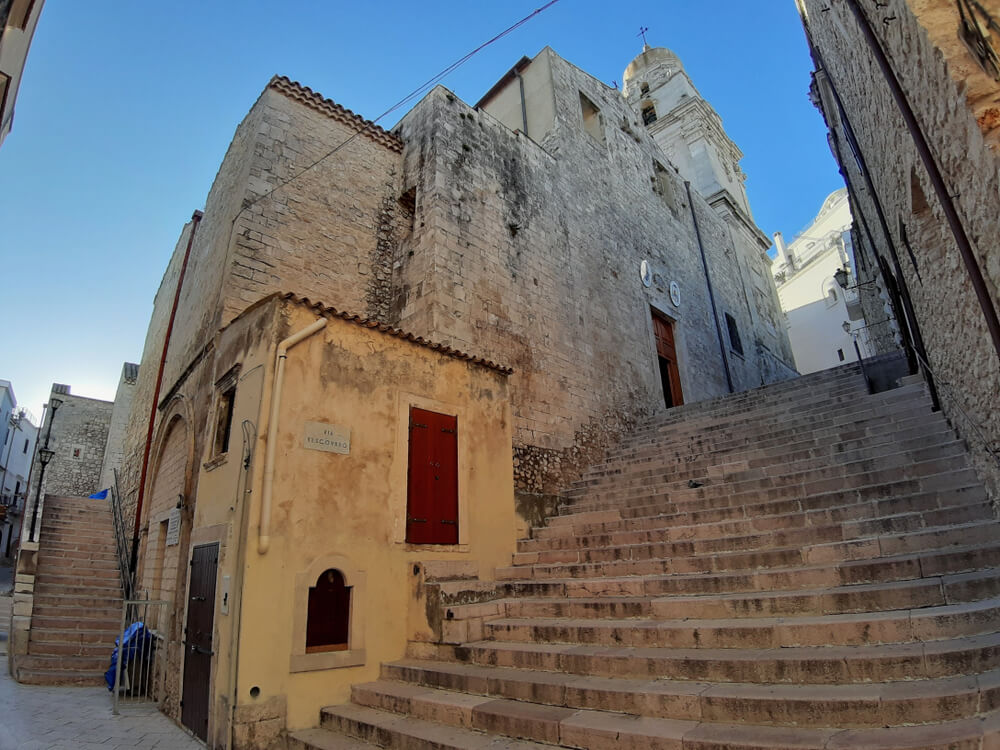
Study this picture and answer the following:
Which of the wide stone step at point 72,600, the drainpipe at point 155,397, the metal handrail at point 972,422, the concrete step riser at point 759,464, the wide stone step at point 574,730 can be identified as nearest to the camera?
the wide stone step at point 574,730

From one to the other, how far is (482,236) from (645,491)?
5.39 meters

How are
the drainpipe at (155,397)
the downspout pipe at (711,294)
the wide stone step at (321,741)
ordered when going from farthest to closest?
1. the downspout pipe at (711,294)
2. the drainpipe at (155,397)
3. the wide stone step at (321,741)

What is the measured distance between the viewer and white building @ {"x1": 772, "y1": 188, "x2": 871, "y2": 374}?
30938 mm

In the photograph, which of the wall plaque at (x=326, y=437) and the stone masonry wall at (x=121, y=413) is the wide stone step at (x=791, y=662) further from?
the stone masonry wall at (x=121, y=413)

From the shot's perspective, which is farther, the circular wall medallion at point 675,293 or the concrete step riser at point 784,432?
the circular wall medallion at point 675,293

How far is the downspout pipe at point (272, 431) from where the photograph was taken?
471 cm

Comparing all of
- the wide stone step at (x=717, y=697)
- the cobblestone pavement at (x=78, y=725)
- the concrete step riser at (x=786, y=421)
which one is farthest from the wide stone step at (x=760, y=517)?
the cobblestone pavement at (x=78, y=725)

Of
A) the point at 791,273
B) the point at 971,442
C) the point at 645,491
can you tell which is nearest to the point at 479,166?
the point at 645,491

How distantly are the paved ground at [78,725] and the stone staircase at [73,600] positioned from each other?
3.69 ft

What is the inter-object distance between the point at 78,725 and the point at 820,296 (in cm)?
3747

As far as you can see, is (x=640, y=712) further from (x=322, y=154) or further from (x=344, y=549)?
(x=322, y=154)

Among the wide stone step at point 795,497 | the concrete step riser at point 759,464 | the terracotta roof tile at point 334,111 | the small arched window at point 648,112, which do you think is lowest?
the wide stone step at point 795,497

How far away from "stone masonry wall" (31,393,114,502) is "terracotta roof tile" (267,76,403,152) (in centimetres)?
2137

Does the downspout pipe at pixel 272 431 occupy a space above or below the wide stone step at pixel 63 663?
above
